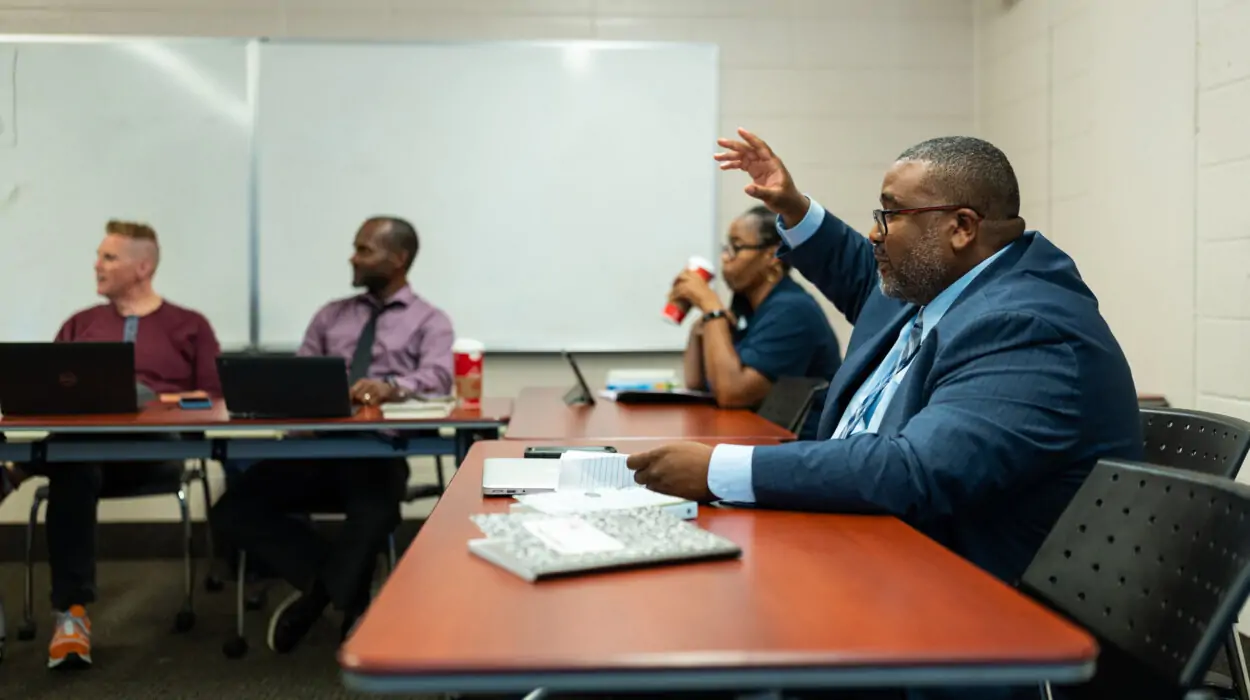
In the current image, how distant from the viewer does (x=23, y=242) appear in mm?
4273

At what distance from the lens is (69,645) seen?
9.39ft

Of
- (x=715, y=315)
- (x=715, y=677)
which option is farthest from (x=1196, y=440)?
(x=715, y=315)

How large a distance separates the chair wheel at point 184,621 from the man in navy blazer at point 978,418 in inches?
93.2

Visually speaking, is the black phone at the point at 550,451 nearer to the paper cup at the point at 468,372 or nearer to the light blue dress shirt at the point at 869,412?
the light blue dress shirt at the point at 869,412

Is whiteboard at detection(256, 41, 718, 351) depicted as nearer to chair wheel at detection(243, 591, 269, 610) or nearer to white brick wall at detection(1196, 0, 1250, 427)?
chair wheel at detection(243, 591, 269, 610)

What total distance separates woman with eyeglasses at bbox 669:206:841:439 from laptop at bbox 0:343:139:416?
1.62 meters

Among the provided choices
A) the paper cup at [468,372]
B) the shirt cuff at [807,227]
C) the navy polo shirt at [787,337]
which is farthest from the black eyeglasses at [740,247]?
the shirt cuff at [807,227]

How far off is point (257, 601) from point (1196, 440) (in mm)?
2912

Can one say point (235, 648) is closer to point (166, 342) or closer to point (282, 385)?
point (282, 385)

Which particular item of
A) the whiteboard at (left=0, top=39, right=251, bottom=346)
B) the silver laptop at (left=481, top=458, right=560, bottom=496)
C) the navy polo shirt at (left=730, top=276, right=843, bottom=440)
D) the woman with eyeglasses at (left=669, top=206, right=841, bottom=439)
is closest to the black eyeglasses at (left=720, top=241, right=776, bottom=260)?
the woman with eyeglasses at (left=669, top=206, right=841, bottom=439)

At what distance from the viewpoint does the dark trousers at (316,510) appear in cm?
303

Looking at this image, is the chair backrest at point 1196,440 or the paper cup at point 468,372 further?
the paper cup at point 468,372

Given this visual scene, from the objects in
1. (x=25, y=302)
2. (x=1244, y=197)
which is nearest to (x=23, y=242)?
(x=25, y=302)

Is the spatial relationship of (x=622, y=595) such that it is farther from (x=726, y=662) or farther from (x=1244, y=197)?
(x=1244, y=197)
